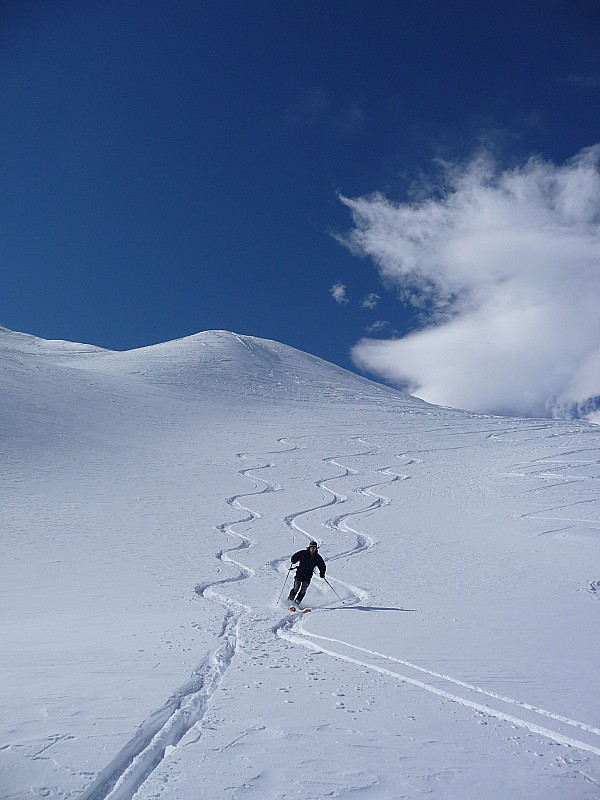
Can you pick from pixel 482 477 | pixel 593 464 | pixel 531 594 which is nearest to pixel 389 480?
pixel 482 477

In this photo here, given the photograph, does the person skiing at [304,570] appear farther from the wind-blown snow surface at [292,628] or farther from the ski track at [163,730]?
the ski track at [163,730]

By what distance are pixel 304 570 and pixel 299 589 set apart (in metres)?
0.39

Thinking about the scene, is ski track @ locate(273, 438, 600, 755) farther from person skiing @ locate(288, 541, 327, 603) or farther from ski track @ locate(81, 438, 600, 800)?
person skiing @ locate(288, 541, 327, 603)

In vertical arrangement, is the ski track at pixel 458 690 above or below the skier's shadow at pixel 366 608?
below

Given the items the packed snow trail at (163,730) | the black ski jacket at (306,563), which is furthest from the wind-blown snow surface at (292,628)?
the black ski jacket at (306,563)

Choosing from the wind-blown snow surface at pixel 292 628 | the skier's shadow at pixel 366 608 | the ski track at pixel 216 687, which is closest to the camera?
the ski track at pixel 216 687

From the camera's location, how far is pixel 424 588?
1271 centimetres

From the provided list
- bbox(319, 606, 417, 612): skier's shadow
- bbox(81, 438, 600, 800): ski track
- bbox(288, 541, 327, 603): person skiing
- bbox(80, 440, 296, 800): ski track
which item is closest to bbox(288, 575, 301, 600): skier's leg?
bbox(288, 541, 327, 603): person skiing

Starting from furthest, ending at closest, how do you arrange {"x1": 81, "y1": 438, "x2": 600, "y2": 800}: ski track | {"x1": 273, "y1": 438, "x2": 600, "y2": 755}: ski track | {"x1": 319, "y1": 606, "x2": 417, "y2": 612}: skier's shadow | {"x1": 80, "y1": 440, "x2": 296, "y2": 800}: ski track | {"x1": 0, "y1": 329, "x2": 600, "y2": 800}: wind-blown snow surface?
1. {"x1": 319, "y1": 606, "x2": 417, "y2": 612}: skier's shadow
2. {"x1": 273, "y1": 438, "x2": 600, "y2": 755}: ski track
3. {"x1": 0, "y1": 329, "x2": 600, "y2": 800}: wind-blown snow surface
4. {"x1": 81, "y1": 438, "x2": 600, "y2": 800}: ski track
5. {"x1": 80, "y1": 440, "x2": 296, "y2": 800}: ski track

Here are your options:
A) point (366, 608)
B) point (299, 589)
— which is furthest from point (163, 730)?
point (299, 589)

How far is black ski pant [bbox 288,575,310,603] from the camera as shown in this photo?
37.7ft

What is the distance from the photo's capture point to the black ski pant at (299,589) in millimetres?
11484

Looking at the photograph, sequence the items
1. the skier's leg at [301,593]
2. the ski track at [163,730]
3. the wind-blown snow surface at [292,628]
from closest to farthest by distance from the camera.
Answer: the ski track at [163,730] < the wind-blown snow surface at [292,628] < the skier's leg at [301,593]

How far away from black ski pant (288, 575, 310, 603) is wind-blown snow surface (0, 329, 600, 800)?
440mm
